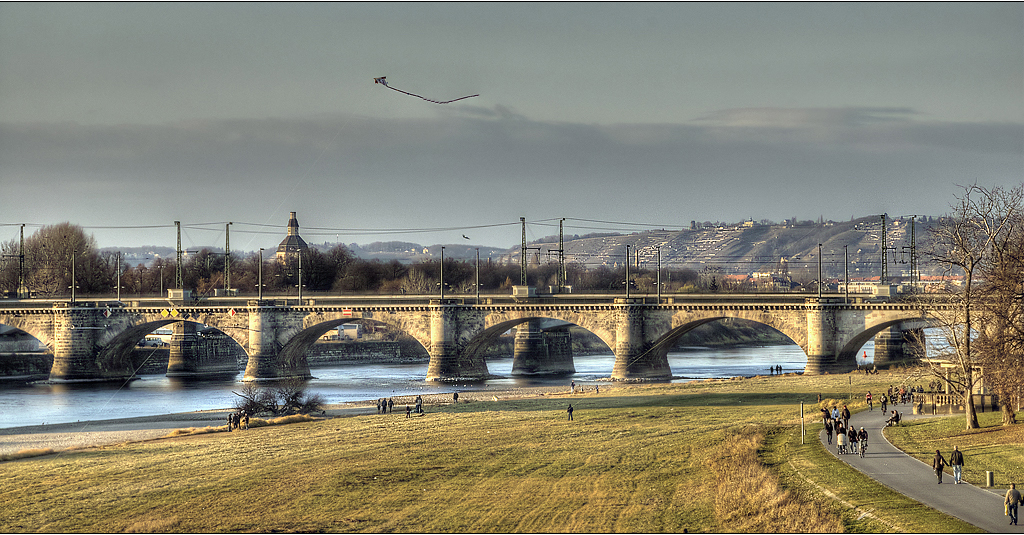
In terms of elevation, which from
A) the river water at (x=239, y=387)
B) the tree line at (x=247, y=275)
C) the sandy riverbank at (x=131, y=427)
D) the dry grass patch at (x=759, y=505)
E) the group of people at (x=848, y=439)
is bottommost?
the river water at (x=239, y=387)

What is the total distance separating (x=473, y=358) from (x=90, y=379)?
1527 inches

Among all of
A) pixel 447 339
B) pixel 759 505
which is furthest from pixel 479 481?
pixel 447 339

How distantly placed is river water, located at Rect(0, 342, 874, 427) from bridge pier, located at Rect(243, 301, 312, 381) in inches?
126

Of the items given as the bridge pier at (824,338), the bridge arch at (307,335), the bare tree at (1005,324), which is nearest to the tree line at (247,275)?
the bridge arch at (307,335)

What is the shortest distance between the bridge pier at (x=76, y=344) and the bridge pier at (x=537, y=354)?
4225 centimetres

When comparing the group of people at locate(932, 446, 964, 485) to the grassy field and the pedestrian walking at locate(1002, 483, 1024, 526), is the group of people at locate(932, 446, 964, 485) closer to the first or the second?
the grassy field

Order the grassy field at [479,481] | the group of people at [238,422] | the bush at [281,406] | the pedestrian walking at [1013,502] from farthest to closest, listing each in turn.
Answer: the bush at [281,406], the group of people at [238,422], the grassy field at [479,481], the pedestrian walking at [1013,502]

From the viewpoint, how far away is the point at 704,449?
4241 centimetres

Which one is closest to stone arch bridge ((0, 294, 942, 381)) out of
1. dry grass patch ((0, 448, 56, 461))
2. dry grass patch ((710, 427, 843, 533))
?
dry grass patch ((710, 427, 843, 533))

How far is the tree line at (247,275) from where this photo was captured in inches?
5477

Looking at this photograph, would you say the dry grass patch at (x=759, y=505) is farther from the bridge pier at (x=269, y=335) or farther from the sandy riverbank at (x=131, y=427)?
the bridge pier at (x=269, y=335)

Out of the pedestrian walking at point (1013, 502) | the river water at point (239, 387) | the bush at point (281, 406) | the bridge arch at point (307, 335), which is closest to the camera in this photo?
the pedestrian walking at point (1013, 502)

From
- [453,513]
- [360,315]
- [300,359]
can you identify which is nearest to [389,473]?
[453,513]

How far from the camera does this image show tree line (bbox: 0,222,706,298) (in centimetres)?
13912
